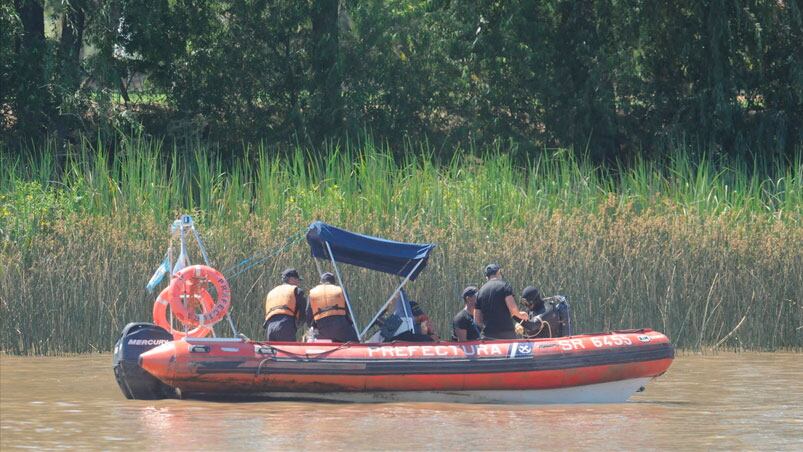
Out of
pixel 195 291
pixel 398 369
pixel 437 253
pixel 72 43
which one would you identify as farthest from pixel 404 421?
pixel 72 43

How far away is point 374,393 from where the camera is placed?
1423 cm

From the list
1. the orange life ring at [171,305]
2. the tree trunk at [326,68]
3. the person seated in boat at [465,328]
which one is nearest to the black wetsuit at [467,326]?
the person seated in boat at [465,328]

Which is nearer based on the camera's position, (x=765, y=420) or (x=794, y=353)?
(x=765, y=420)

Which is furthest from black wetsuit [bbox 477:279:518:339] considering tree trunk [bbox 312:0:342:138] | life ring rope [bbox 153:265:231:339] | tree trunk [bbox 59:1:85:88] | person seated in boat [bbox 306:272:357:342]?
tree trunk [bbox 312:0:342:138]

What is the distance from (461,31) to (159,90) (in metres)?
6.62

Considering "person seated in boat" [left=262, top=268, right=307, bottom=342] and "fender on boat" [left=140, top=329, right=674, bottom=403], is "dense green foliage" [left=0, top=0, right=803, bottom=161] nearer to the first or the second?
"person seated in boat" [left=262, top=268, right=307, bottom=342]

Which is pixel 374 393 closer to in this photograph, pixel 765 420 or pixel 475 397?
pixel 475 397

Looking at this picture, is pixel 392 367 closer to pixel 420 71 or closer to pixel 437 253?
pixel 437 253

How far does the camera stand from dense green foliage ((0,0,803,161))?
27.4m

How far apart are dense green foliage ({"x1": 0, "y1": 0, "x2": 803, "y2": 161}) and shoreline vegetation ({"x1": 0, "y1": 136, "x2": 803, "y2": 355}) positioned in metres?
8.12

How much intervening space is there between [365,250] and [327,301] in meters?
0.74

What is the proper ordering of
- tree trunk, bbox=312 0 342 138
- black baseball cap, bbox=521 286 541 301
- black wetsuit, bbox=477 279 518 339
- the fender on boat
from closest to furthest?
the fender on boat, black wetsuit, bbox=477 279 518 339, black baseball cap, bbox=521 286 541 301, tree trunk, bbox=312 0 342 138

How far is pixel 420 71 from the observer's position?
3108 centimetres

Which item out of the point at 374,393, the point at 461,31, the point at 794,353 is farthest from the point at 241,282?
the point at 461,31
